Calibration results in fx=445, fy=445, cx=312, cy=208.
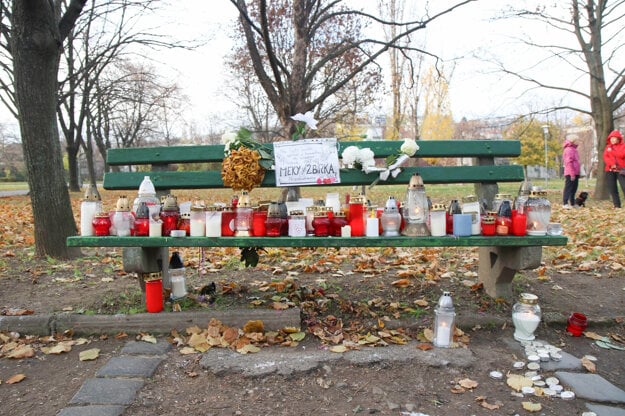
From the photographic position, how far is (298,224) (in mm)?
2881

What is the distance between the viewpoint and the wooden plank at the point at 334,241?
273 centimetres

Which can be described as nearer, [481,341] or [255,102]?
[481,341]

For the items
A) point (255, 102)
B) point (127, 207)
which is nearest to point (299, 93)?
point (127, 207)

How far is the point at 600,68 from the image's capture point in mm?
12461

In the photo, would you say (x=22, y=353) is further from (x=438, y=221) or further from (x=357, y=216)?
(x=438, y=221)

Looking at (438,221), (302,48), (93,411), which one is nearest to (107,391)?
(93,411)

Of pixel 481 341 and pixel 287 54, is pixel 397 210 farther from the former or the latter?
pixel 287 54

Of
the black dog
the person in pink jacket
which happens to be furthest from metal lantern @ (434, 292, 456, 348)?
the black dog

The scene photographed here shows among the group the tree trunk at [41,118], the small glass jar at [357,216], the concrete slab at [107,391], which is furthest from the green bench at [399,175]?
the tree trunk at [41,118]

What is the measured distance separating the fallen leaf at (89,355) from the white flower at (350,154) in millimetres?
2030

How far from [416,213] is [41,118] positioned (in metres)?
4.12

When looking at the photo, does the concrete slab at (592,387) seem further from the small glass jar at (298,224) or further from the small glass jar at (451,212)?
the small glass jar at (298,224)

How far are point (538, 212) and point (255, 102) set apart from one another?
25.9 metres

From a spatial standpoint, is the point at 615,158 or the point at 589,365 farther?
the point at 615,158
